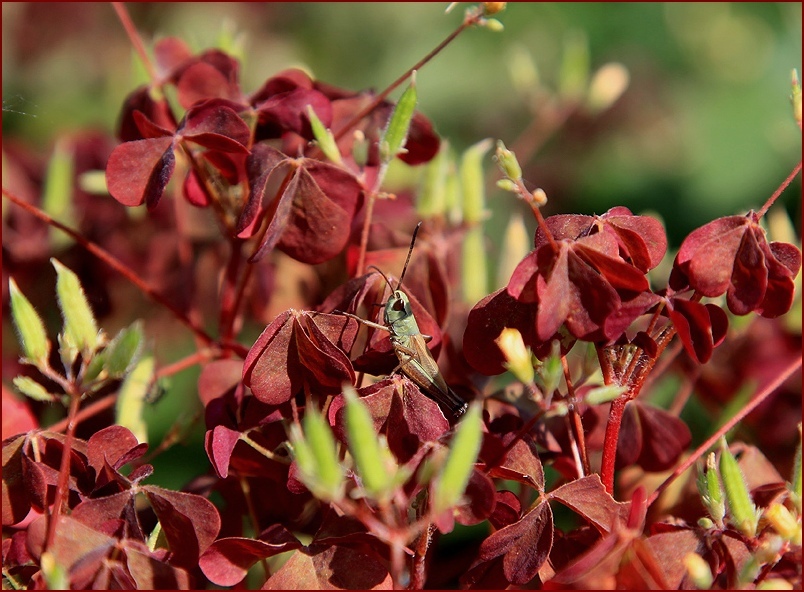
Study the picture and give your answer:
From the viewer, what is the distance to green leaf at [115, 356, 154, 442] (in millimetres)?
1147

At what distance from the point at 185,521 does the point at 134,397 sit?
0.94 feet

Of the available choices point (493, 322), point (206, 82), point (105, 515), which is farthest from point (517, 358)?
point (206, 82)

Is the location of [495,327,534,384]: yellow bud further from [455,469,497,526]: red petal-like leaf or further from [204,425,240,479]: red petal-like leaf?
[204,425,240,479]: red petal-like leaf

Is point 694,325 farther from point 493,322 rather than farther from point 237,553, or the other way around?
point 237,553

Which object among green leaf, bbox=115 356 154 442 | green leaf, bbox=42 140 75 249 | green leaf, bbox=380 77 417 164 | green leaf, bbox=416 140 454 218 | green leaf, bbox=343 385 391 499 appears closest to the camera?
green leaf, bbox=343 385 391 499

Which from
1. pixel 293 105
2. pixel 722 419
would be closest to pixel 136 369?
pixel 293 105

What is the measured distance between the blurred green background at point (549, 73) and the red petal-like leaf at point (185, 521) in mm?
1945

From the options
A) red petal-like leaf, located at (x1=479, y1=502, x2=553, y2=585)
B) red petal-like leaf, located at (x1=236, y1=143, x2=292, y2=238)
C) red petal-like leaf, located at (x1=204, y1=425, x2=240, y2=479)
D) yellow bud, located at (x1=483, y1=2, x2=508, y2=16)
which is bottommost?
red petal-like leaf, located at (x1=479, y1=502, x2=553, y2=585)

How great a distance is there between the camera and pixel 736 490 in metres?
0.83

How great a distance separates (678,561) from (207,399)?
2.04 feet

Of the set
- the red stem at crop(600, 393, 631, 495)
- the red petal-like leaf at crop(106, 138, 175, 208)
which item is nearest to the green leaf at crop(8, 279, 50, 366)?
the red petal-like leaf at crop(106, 138, 175, 208)

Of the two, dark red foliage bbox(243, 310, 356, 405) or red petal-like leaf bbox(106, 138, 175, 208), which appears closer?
→ dark red foliage bbox(243, 310, 356, 405)

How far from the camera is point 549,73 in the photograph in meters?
3.41

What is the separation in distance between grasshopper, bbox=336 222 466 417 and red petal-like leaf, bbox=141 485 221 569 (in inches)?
11.6
